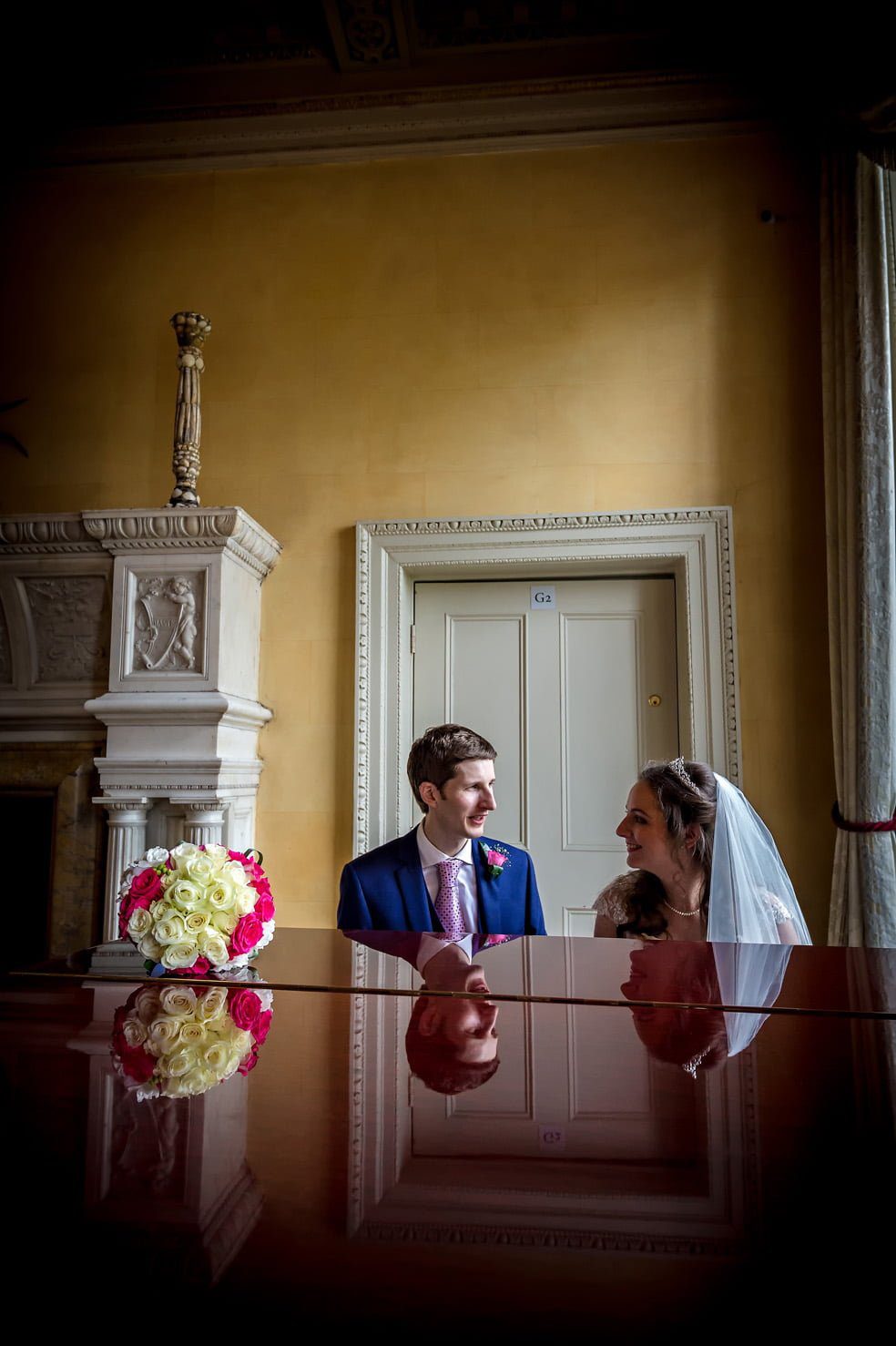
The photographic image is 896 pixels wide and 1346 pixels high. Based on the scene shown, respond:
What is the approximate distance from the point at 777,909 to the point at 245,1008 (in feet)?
5.48

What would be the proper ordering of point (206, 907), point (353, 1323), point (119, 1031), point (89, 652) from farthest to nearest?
1. point (89, 652)
2. point (206, 907)
3. point (119, 1031)
4. point (353, 1323)

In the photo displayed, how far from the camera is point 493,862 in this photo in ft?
8.52

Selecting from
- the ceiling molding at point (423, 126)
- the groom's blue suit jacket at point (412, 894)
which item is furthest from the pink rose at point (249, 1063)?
the ceiling molding at point (423, 126)

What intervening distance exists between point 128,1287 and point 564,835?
10.4 ft

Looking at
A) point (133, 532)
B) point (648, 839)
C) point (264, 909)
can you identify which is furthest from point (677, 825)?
point (133, 532)

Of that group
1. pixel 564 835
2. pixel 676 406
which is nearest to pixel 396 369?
pixel 676 406

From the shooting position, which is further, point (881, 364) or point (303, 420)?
point (303, 420)

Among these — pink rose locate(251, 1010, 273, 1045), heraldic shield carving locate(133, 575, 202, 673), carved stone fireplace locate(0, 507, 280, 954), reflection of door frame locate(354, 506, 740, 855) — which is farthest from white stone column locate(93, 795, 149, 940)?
pink rose locate(251, 1010, 273, 1045)

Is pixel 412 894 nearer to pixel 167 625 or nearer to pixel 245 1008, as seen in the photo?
pixel 245 1008

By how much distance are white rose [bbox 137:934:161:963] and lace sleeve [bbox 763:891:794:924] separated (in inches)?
63.7

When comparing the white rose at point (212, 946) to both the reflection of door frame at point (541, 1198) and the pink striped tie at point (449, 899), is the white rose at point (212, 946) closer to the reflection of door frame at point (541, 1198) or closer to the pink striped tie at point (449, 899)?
the reflection of door frame at point (541, 1198)

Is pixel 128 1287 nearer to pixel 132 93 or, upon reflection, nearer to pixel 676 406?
pixel 676 406

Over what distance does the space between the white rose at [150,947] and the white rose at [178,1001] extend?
4.0 inches

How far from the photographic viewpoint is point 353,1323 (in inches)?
17.1
